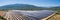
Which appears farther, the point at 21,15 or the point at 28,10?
the point at 28,10

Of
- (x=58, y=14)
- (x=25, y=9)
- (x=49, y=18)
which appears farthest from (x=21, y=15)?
(x=58, y=14)

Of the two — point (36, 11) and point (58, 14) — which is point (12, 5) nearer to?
point (36, 11)

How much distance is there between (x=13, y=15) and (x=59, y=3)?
1238mm

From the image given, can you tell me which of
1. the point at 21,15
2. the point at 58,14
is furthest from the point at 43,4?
the point at 21,15

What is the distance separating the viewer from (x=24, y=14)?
2857 mm

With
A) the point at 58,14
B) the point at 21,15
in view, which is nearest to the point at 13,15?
the point at 21,15

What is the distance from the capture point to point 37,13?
2.95 m

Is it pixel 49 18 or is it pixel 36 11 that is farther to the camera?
pixel 36 11

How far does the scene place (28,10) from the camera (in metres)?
3.21

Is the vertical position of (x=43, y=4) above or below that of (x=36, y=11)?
above

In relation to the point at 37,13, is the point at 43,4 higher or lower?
higher

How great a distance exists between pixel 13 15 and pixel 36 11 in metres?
0.61

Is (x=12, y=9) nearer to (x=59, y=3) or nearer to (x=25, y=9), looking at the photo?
(x=25, y=9)

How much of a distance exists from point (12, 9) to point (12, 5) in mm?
Answer: 106
